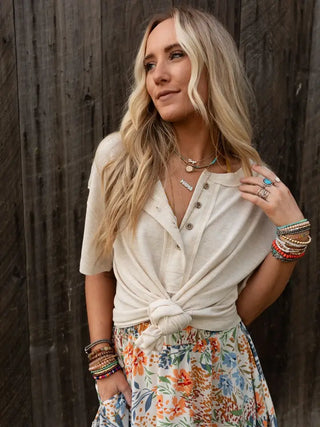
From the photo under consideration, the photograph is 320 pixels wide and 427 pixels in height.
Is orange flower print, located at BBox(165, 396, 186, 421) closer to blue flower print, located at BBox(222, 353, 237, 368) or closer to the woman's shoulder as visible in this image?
blue flower print, located at BBox(222, 353, 237, 368)

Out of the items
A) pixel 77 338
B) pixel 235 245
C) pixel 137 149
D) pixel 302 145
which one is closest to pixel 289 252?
pixel 235 245

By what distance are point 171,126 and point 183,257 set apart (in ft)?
1.44

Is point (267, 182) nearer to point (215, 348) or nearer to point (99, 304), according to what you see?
point (215, 348)

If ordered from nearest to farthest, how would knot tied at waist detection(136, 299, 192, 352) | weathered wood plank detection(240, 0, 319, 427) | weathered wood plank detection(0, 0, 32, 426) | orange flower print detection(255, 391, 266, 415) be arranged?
knot tied at waist detection(136, 299, 192, 352) → orange flower print detection(255, 391, 266, 415) → weathered wood plank detection(0, 0, 32, 426) → weathered wood plank detection(240, 0, 319, 427)

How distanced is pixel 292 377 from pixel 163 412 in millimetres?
1040

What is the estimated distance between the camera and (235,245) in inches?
55.7

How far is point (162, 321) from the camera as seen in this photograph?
50.3 inches

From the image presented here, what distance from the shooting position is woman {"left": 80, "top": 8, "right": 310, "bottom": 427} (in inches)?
52.7

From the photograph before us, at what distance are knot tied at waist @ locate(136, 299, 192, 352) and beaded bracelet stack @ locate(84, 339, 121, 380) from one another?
187mm

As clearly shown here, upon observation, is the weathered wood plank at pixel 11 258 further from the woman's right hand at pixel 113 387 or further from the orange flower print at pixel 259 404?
the orange flower print at pixel 259 404

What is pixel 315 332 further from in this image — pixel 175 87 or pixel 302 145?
pixel 175 87

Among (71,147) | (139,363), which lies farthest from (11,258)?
(139,363)

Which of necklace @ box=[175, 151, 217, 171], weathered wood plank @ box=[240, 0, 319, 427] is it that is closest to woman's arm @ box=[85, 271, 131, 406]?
necklace @ box=[175, 151, 217, 171]

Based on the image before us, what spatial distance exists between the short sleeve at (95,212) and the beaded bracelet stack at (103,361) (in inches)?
9.6
